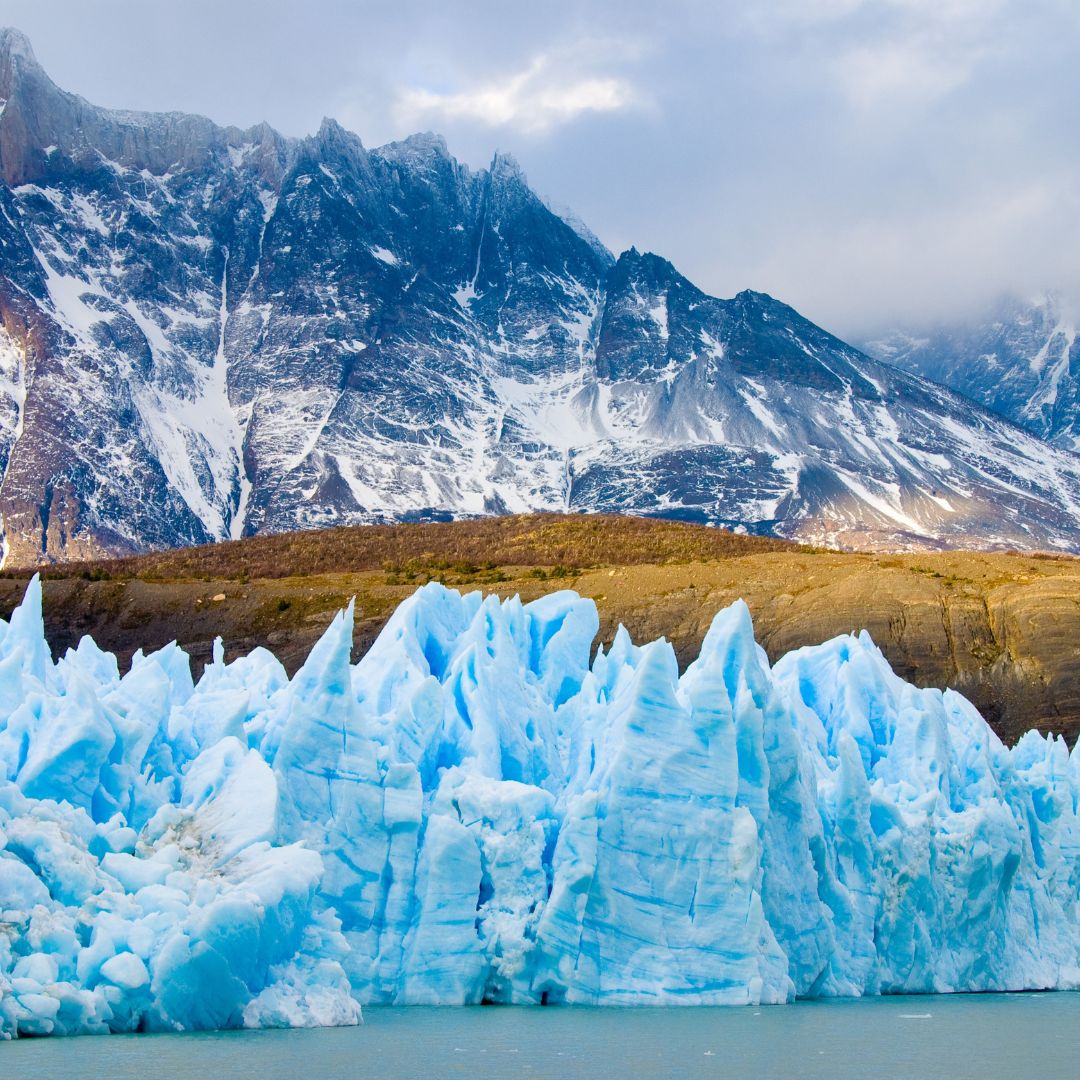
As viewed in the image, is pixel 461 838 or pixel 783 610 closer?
pixel 461 838

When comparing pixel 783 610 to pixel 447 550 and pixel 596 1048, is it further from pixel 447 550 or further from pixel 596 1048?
pixel 596 1048

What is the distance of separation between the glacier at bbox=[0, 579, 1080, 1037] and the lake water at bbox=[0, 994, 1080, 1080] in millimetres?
647

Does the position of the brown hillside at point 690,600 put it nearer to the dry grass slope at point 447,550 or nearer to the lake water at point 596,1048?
the dry grass slope at point 447,550

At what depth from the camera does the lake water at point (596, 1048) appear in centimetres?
2133

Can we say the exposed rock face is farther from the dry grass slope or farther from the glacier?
the glacier

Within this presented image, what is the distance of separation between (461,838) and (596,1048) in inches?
177

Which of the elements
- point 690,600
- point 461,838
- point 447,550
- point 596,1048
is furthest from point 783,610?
point 596,1048

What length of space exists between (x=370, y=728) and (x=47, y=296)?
578 feet

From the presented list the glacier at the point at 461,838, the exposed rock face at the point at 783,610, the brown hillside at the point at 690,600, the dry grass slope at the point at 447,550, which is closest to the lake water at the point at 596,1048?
the glacier at the point at 461,838

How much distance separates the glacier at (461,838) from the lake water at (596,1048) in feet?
2.12

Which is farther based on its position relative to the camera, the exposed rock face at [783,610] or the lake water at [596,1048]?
the exposed rock face at [783,610]

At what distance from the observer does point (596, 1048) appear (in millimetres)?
23812

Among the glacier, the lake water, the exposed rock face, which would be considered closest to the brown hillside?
the exposed rock face

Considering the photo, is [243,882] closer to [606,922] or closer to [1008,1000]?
[606,922]
